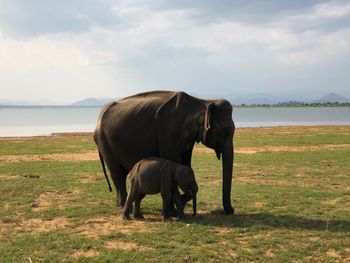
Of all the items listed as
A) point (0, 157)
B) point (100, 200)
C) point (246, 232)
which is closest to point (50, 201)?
point (100, 200)

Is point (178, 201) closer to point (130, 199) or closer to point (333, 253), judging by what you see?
point (130, 199)

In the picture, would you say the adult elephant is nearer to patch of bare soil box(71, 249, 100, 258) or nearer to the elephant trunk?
the elephant trunk

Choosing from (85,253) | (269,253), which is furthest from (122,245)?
(269,253)

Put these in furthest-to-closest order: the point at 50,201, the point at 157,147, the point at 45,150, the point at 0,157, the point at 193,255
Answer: the point at 45,150 < the point at 0,157 < the point at 50,201 < the point at 157,147 < the point at 193,255

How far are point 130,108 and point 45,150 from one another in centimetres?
2130

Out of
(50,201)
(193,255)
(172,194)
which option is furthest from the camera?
(50,201)

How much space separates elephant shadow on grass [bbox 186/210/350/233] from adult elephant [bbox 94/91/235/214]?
45 centimetres

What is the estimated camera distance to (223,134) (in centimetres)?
1038

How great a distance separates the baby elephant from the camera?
9.63 metres

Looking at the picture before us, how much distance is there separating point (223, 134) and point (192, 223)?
6.84ft

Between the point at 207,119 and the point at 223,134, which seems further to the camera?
the point at 223,134

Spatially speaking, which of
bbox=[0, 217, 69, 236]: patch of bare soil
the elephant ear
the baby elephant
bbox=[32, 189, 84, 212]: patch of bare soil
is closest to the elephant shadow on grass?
the baby elephant

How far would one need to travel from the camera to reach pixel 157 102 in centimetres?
1091

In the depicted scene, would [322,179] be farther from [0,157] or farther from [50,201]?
[0,157]
